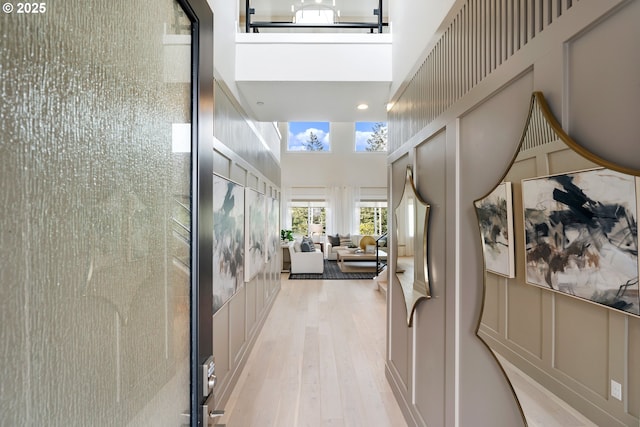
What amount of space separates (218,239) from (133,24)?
5.46 feet

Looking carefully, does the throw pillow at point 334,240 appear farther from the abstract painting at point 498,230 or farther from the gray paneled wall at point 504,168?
the abstract painting at point 498,230

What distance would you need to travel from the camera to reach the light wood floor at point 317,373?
245cm

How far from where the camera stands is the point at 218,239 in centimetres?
228

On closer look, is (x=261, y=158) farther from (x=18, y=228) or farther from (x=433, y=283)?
(x=18, y=228)

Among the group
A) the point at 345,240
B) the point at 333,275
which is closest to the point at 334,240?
the point at 345,240

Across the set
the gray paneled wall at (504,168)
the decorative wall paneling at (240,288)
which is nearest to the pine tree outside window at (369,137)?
the decorative wall paneling at (240,288)

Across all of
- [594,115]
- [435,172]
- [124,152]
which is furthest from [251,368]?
[594,115]

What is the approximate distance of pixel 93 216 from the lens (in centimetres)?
63

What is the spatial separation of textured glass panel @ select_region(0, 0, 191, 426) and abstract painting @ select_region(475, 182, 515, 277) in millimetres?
1049

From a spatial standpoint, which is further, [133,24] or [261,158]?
[261,158]

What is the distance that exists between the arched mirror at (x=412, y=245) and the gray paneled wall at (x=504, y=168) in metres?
0.06

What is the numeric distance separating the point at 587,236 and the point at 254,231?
124 inches

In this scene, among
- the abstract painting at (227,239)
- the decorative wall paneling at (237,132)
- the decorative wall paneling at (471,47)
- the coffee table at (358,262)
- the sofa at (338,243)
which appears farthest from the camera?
the sofa at (338,243)

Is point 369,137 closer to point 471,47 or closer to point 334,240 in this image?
point 334,240
